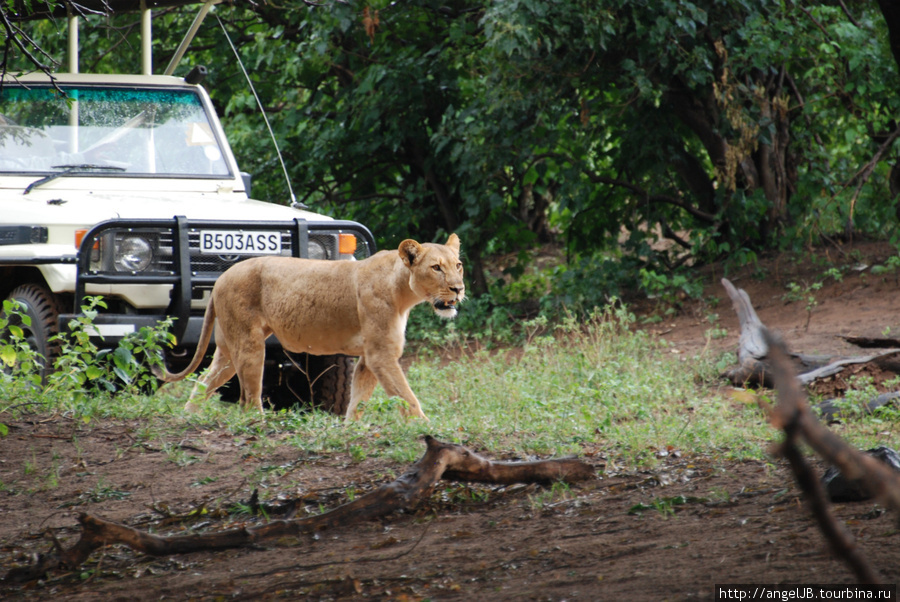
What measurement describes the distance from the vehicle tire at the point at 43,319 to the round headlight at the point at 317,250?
1.55 meters

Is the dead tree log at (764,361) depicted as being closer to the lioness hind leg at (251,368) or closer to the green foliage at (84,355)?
the lioness hind leg at (251,368)

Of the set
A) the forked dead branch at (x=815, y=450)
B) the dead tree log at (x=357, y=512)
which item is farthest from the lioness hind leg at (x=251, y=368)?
the forked dead branch at (x=815, y=450)

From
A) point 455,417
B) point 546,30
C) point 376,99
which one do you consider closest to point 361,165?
point 376,99

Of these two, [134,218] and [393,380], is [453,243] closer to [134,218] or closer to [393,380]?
[393,380]

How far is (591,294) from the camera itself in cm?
1096

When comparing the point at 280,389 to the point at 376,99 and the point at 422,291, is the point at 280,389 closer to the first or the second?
the point at 422,291

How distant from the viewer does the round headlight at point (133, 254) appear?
5.86 meters

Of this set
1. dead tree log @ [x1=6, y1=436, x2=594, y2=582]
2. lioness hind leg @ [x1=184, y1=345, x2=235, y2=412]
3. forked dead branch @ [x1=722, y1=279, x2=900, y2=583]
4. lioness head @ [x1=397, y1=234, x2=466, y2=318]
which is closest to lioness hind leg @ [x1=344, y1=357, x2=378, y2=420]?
lioness head @ [x1=397, y1=234, x2=466, y2=318]

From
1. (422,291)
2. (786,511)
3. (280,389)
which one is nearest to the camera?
(786,511)

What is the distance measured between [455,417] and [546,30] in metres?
4.82

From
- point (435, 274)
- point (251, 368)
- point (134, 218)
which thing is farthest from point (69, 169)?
point (435, 274)

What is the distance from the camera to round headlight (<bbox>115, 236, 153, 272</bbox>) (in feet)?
19.2

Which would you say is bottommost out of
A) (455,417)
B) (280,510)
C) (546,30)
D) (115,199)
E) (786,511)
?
(455,417)

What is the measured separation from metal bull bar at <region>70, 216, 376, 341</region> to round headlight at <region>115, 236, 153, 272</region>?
0.12ft
